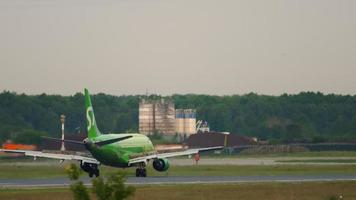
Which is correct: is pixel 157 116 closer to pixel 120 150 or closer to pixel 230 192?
pixel 120 150

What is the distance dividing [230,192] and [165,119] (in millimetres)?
124996

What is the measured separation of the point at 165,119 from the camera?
614 feet

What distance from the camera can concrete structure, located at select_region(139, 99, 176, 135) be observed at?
181 metres

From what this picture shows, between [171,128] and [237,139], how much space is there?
63.1ft

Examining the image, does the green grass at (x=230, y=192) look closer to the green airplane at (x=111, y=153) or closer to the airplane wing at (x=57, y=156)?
the green airplane at (x=111, y=153)

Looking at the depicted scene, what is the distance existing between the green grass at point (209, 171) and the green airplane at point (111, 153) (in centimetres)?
102

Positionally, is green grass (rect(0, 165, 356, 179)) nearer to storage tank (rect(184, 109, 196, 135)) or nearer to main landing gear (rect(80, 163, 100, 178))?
main landing gear (rect(80, 163, 100, 178))

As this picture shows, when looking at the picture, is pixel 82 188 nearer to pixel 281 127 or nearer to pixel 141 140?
pixel 141 140

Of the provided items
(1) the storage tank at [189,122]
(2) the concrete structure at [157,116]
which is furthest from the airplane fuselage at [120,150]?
(1) the storage tank at [189,122]

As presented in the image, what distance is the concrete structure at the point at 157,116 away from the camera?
592 feet

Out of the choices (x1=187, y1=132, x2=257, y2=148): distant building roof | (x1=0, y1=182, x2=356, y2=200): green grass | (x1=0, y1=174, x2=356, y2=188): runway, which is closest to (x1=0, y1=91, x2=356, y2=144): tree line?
(x1=187, y1=132, x2=257, y2=148): distant building roof

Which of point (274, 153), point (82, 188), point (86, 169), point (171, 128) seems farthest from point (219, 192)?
point (171, 128)

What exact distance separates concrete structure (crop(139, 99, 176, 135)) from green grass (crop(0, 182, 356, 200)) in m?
108

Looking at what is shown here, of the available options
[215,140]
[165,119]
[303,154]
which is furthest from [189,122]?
[303,154]
